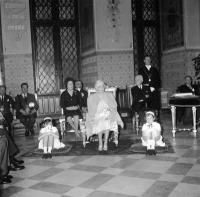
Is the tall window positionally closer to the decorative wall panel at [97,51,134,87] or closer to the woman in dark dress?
the decorative wall panel at [97,51,134,87]

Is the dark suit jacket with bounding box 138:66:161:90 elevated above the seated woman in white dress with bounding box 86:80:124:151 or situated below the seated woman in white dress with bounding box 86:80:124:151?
above

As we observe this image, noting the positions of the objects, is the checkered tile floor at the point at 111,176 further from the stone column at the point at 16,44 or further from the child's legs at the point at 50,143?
the stone column at the point at 16,44

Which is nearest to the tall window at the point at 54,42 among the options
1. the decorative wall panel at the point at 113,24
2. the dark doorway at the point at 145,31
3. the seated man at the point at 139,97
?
the decorative wall panel at the point at 113,24

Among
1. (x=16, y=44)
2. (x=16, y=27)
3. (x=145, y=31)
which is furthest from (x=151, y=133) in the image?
(x=145, y=31)

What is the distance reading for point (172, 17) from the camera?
33.5 feet

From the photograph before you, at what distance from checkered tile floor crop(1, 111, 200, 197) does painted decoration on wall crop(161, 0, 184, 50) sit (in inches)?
203

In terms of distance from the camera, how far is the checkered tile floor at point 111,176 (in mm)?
3728

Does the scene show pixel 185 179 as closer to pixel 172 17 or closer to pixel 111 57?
pixel 111 57

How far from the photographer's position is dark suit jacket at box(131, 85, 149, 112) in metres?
7.20

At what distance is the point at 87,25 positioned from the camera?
967cm

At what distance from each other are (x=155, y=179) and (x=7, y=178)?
1.86m

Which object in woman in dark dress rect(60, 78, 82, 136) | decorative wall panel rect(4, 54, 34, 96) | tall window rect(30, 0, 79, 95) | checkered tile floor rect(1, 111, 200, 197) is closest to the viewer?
checkered tile floor rect(1, 111, 200, 197)

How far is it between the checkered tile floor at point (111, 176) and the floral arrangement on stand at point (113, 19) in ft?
14.7

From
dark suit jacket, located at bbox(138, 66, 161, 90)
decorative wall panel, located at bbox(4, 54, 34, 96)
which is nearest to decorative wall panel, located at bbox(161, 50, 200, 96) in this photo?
dark suit jacket, located at bbox(138, 66, 161, 90)
